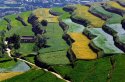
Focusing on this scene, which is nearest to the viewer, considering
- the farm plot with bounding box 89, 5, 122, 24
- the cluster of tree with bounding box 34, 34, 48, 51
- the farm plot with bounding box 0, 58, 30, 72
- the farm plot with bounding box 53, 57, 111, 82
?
the farm plot with bounding box 53, 57, 111, 82

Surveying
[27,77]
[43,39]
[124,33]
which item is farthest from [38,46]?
[27,77]

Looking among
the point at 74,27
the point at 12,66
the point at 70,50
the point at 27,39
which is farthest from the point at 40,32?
the point at 12,66

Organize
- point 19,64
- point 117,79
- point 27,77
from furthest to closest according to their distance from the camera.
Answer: point 19,64 < point 27,77 < point 117,79

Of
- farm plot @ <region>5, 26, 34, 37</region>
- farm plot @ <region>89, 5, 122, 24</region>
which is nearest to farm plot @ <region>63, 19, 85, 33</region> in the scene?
farm plot @ <region>89, 5, 122, 24</region>

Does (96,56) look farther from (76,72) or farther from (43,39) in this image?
(43,39)

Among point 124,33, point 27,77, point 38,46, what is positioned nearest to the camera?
point 27,77

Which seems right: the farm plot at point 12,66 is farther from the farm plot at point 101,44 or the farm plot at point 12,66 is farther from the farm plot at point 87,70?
the farm plot at point 101,44

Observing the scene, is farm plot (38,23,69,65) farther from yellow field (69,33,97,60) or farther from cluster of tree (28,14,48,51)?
yellow field (69,33,97,60)
